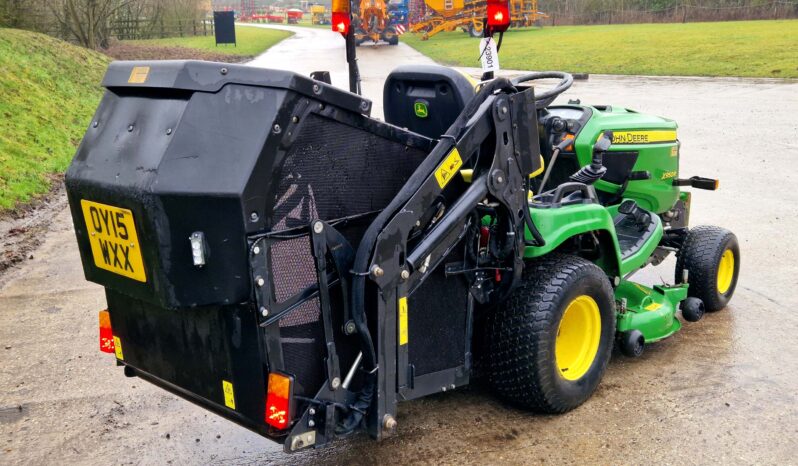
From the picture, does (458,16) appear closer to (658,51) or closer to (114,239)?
(658,51)

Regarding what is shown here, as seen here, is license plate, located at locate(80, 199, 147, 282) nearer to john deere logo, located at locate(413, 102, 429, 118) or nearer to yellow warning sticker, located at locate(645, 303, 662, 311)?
john deere logo, located at locate(413, 102, 429, 118)

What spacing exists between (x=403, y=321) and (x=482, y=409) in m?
1.02

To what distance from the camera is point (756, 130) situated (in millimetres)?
11375

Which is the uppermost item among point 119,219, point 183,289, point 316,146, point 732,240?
point 316,146

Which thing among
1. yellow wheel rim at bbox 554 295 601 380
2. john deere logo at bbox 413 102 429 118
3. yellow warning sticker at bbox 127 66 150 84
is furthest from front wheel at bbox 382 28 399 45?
yellow warning sticker at bbox 127 66 150 84

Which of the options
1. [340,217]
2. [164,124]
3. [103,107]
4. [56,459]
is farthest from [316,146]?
[56,459]

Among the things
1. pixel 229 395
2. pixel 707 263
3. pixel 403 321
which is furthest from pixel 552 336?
pixel 707 263

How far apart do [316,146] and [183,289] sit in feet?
2.25

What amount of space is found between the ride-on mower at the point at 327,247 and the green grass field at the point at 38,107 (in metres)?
5.90

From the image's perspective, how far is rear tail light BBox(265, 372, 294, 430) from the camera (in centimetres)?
271

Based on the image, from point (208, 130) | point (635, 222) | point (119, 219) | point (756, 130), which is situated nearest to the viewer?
point (208, 130)

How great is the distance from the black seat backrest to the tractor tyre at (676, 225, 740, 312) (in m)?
2.17

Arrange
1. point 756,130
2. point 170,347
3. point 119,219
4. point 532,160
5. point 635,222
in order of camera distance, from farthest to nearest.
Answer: point 756,130, point 635,222, point 532,160, point 170,347, point 119,219

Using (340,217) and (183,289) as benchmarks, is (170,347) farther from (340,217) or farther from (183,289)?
(340,217)
